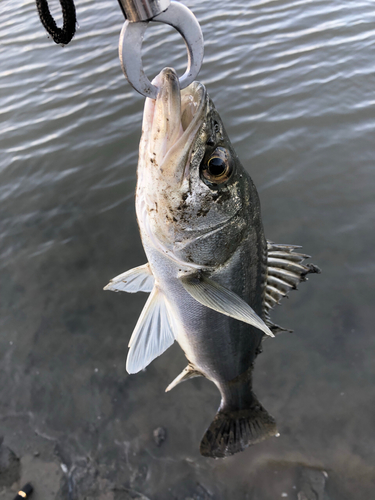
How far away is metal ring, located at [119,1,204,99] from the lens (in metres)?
1.10

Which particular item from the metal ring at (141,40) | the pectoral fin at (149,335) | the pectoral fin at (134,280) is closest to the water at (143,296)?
the pectoral fin at (149,335)

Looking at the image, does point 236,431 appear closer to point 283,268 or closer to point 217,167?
point 283,268

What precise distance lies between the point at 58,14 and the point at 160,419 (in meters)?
11.1

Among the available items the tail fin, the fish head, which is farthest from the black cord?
the tail fin

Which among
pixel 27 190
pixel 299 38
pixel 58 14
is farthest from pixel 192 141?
pixel 58 14

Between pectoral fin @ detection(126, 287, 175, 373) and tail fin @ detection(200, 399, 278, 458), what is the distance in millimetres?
1015

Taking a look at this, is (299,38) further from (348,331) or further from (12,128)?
(348,331)

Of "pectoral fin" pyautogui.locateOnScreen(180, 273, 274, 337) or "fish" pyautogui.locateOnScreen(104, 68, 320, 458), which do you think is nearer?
"fish" pyautogui.locateOnScreen(104, 68, 320, 458)

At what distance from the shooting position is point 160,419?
11.2 ft

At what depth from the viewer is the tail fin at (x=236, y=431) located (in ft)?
9.19

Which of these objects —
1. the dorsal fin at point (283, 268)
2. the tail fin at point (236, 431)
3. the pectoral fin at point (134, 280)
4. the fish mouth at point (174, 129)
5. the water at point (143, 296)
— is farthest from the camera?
the water at point (143, 296)

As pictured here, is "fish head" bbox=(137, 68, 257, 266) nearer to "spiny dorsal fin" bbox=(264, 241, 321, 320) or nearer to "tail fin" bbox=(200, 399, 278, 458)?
"spiny dorsal fin" bbox=(264, 241, 321, 320)

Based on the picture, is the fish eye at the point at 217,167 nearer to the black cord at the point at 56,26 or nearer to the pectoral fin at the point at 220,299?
the pectoral fin at the point at 220,299

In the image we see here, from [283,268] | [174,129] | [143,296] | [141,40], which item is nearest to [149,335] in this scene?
[283,268]
